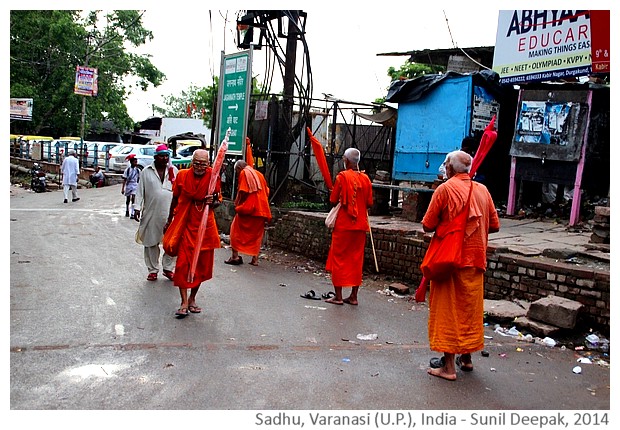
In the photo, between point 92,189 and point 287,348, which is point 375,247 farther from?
point 92,189

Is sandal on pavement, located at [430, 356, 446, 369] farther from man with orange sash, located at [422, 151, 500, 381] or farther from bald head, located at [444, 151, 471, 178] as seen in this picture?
bald head, located at [444, 151, 471, 178]

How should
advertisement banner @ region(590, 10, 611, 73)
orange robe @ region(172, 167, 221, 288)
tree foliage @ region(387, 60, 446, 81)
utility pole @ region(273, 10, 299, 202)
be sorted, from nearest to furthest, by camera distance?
orange robe @ region(172, 167, 221, 288)
advertisement banner @ region(590, 10, 611, 73)
utility pole @ region(273, 10, 299, 202)
tree foliage @ region(387, 60, 446, 81)

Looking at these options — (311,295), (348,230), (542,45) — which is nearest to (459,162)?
(348,230)

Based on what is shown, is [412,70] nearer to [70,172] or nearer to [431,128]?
[431,128]

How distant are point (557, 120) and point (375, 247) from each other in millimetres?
3486

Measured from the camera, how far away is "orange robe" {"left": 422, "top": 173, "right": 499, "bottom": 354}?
15.8 feet

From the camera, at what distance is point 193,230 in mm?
6465

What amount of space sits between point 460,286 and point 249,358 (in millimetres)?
1857

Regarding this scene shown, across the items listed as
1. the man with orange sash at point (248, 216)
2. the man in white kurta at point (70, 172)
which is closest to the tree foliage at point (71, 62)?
the man in white kurta at point (70, 172)

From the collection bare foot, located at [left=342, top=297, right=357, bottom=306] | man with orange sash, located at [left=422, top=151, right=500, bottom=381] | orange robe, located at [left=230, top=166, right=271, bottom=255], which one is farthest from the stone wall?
man with orange sash, located at [left=422, top=151, right=500, bottom=381]

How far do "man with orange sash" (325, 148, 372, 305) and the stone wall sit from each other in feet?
4.52

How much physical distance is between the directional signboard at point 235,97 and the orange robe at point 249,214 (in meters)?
2.43

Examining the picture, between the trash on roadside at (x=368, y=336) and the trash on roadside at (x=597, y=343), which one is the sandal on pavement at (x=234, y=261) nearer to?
the trash on roadside at (x=368, y=336)

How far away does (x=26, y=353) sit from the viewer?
4.97m
